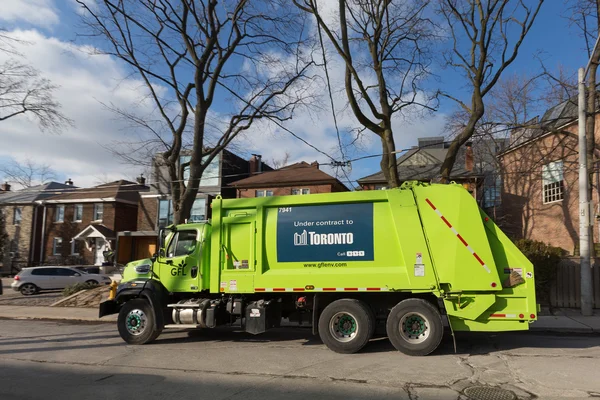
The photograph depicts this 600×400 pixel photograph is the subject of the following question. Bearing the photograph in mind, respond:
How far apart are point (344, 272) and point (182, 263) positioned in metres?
3.43

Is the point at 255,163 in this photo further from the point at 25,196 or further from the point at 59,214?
the point at 25,196

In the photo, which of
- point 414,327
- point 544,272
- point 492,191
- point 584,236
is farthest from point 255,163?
point 414,327

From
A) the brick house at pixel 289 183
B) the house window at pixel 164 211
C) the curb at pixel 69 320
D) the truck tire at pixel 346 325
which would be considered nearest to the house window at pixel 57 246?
the house window at pixel 164 211

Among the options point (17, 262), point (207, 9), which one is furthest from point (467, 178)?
point (17, 262)

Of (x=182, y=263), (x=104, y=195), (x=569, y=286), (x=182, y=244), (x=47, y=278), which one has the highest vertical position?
(x=104, y=195)

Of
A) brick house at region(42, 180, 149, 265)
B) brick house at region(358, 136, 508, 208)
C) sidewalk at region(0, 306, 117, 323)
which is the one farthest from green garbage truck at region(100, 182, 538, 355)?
brick house at region(42, 180, 149, 265)

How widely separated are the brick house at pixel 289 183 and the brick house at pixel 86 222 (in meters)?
9.31

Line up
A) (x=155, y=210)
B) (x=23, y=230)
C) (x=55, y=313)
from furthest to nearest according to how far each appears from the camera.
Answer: (x=23, y=230)
(x=155, y=210)
(x=55, y=313)

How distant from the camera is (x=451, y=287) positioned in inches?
290

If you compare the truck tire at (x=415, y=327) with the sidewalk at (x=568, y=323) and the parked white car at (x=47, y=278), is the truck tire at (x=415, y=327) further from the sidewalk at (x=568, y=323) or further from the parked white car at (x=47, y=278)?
the parked white car at (x=47, y=278)

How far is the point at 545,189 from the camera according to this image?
1005 inches

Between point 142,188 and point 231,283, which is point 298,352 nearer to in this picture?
point 231,283

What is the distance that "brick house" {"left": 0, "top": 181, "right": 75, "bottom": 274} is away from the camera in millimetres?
37406

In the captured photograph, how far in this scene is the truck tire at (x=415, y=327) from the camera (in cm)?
729
